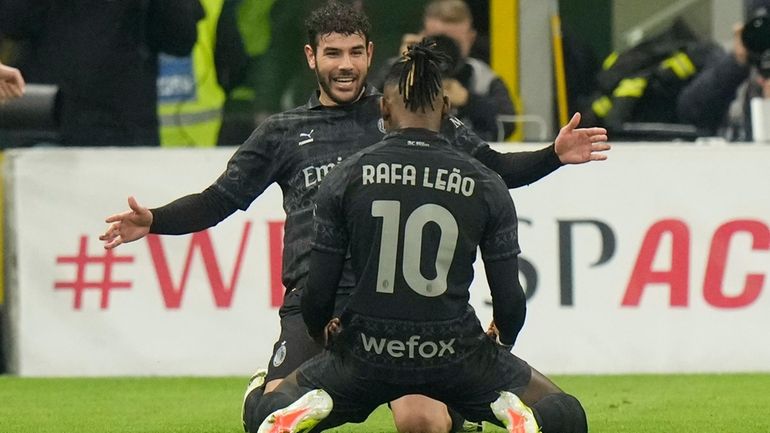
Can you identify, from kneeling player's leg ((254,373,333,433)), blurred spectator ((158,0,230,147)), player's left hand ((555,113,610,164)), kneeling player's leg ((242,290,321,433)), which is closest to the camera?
kneeling player's leg ((254,373,333,433))

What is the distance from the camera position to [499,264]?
594 cm

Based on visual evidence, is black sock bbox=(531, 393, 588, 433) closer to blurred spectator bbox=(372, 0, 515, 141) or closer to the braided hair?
the braided hair

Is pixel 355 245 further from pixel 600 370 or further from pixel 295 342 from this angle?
pixel 600 370

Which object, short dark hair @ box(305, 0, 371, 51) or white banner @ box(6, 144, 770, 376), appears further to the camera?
white banner @ box(6, 144, 770, 376)

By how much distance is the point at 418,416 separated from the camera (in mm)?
7074

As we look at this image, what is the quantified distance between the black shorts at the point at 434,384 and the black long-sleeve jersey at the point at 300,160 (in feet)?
3.00

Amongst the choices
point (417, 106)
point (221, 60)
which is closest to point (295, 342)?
point (417, 106)

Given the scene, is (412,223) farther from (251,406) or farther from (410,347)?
(251,406)

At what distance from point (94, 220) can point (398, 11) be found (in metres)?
2.94

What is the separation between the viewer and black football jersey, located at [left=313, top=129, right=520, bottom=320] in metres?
5.88

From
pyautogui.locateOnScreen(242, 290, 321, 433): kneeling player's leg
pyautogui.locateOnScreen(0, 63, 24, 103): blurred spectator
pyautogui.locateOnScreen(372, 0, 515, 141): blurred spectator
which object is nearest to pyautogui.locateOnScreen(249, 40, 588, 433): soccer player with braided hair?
pyautogui.locateOnScreen(242, 290, 321, 433): kneeling player's leg

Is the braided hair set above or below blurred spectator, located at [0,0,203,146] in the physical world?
below

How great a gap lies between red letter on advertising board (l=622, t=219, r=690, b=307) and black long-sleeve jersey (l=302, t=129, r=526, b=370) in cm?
405

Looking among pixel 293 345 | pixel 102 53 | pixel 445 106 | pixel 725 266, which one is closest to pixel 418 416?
pixel 293 345
